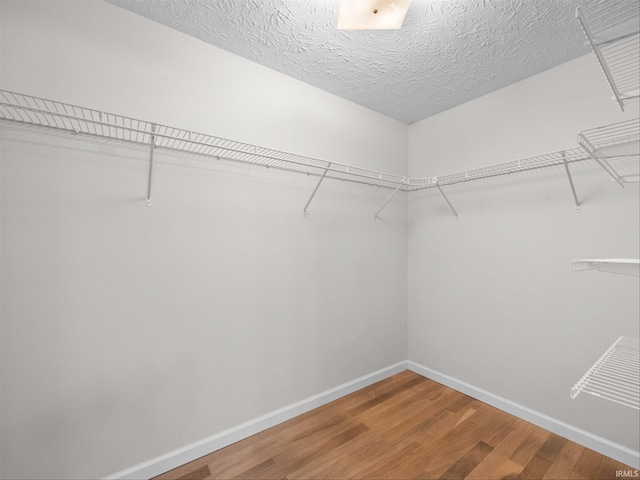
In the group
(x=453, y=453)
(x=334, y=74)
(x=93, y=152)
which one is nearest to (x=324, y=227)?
(x=334, y=74)

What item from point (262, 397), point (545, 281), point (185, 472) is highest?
point (545, 281)

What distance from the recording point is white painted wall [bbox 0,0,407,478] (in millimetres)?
1193

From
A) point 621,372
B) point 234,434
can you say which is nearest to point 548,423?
point 621,372

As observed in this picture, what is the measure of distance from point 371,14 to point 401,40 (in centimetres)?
34

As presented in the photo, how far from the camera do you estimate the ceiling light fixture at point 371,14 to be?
1.25 metres

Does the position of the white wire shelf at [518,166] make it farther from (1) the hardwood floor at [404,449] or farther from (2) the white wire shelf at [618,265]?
(1) the hardwood floor at [404,449]

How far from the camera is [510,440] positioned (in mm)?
1668

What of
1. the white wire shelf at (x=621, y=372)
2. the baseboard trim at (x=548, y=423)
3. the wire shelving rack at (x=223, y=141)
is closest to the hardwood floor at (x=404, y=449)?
the baseboard trim at (x=548, y=423)

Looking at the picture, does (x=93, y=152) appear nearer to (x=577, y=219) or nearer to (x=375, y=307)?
(x=375, y=307)

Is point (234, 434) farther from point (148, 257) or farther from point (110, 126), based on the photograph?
point (110, 126)

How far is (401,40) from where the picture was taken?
1.55m

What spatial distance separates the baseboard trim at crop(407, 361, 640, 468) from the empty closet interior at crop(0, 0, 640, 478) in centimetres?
1

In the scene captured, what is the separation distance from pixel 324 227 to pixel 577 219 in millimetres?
1555

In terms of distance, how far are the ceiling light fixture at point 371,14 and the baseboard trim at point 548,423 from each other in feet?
7.93
